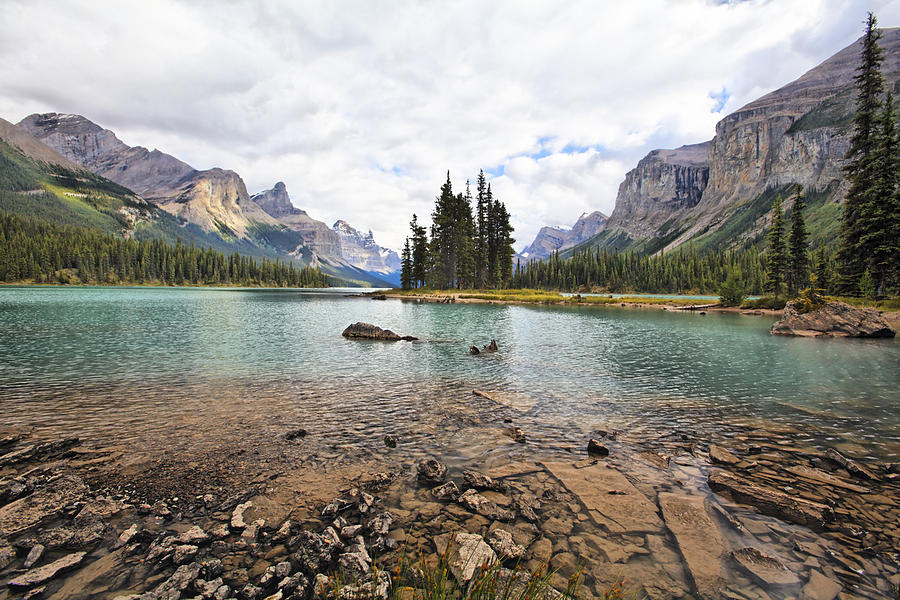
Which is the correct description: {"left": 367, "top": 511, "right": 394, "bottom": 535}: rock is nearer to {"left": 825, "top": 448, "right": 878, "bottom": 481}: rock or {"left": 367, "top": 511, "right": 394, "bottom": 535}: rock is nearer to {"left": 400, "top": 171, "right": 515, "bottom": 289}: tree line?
{"left": 825, "top": 448, "right": 878, "bottom": 481}: rock

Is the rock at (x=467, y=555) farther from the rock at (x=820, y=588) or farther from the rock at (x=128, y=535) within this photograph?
the rock at (x=128, y=535)

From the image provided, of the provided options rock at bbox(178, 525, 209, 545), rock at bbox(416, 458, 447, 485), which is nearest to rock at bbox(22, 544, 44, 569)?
rock at bbox(178, 525, 209, 545)

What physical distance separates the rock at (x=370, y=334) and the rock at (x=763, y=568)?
25.8 meters

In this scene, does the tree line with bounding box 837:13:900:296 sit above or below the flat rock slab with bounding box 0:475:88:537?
above

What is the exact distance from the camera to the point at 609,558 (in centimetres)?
614

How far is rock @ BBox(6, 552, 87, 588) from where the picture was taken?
512 centimetres

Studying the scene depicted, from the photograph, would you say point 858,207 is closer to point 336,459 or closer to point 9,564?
point 336,459

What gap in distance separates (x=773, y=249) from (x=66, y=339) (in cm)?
9386

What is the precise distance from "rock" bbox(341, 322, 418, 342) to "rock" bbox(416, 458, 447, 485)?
2161 centimetres

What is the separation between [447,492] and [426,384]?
976cm

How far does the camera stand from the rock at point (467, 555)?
5.54 metres

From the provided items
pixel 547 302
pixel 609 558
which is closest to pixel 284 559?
pixel 609 558

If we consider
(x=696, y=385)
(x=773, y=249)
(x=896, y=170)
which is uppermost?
(x=896, y=170)

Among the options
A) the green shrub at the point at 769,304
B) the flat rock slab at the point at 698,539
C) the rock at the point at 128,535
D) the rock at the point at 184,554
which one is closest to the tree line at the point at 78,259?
the rock at the point at 128,535
